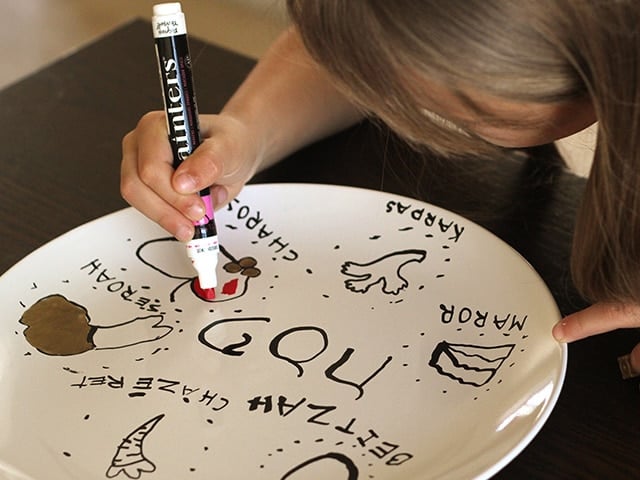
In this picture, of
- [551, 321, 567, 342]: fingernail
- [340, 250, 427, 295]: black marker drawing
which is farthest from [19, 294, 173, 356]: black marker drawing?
[551, 321, 567, 342]: fingernail

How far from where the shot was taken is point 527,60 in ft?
1.52

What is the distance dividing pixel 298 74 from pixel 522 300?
1.23ft

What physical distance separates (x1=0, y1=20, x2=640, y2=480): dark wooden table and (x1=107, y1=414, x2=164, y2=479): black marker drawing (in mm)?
213

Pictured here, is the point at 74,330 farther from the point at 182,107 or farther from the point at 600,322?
→ the point at 600,322

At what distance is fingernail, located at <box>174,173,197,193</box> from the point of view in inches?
25.3

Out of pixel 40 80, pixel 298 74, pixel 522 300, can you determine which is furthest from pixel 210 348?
pixel 40 80

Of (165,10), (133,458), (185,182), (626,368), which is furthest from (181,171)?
(626,368)

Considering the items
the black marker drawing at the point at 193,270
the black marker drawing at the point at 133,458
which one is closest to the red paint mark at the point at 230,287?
the black marker drawing at the point at 193,270

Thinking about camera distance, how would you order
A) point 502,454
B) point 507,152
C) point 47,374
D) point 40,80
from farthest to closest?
point 40,80, point 507,152, point 47,374, point 502,454

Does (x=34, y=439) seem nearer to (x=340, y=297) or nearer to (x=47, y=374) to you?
(x=47, y=374)

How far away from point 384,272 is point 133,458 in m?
0.24

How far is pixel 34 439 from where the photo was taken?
20.3 inches

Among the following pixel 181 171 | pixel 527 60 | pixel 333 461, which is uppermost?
pixel 181 171

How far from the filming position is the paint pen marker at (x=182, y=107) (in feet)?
1.96
